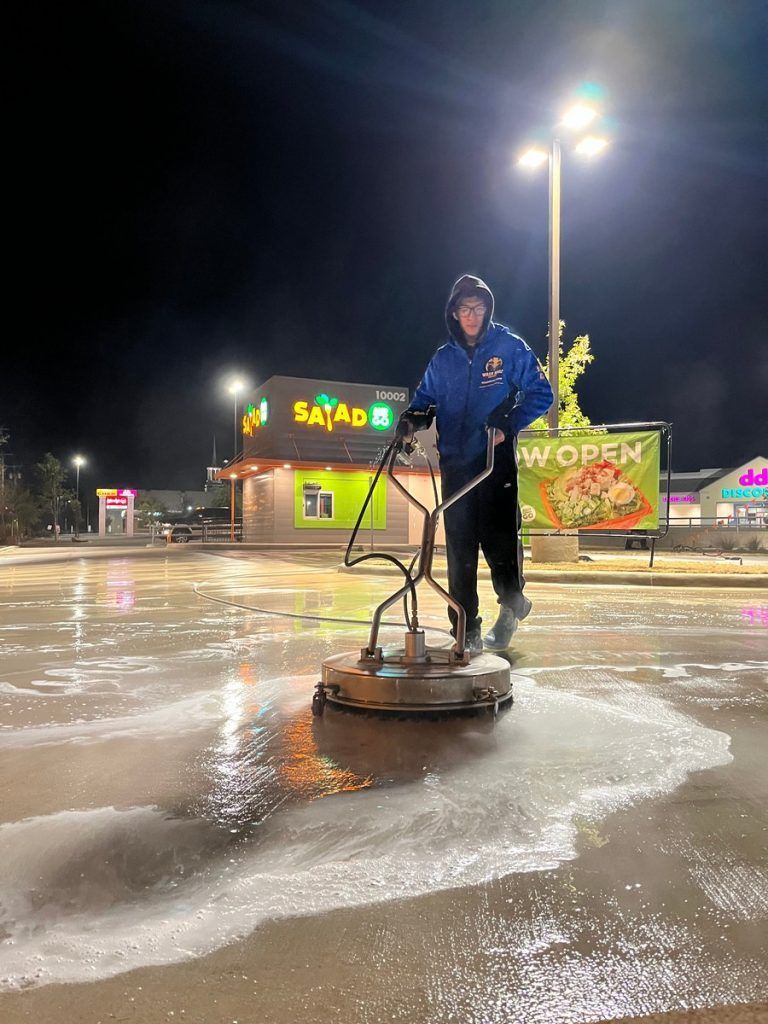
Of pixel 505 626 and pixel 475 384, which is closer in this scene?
pixel 475 384

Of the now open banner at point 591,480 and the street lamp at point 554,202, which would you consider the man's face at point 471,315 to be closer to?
the now open banner at point 591,480

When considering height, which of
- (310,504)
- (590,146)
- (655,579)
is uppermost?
(590,146)

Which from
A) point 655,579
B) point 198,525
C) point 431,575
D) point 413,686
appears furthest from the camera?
point 198,525

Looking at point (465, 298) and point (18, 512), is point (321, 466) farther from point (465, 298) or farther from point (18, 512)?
point (18, 512)

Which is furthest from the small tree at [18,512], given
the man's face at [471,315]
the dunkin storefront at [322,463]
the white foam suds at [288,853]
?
the white foam suds at [288,853]

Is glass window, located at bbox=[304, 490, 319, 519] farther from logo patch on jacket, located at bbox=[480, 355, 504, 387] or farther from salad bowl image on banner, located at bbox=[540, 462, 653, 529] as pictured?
logo patch on jacket, located at bbox=[480, 355, 504, 387]

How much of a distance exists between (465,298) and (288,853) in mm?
3387

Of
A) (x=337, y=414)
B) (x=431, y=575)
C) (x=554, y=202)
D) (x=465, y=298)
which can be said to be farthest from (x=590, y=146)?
(x=337, y=414)

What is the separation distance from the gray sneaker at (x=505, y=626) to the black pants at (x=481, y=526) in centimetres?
29

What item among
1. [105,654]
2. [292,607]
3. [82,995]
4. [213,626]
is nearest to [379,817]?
[82,995]

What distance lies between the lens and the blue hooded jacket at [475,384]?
4.16 meters

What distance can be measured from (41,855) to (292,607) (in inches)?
228

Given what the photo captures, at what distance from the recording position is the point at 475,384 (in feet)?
13.8

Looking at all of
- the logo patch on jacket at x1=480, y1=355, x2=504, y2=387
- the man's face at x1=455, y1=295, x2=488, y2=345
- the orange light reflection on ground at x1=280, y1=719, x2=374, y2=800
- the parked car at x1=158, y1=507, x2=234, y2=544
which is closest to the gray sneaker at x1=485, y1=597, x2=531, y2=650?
the logo patch on jacket at x1=480, y1=355, x2=504, y2=387
